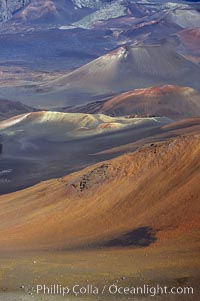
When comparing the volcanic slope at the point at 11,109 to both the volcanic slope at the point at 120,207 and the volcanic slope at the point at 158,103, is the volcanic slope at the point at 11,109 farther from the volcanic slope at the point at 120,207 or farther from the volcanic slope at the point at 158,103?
the volcanic slope at the point at 120,207

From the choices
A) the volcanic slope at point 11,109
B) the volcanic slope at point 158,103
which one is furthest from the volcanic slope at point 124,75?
the volcanic slope at point 158,103

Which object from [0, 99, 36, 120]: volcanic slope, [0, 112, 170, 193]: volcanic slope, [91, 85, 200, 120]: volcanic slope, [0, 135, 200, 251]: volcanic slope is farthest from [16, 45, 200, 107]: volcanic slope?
[0, 135, 200, 251]: volcanic slope

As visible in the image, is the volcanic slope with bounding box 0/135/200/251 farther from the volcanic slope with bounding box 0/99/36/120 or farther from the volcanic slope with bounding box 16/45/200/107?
the volcanic slope with bounding box 16/45/200/107

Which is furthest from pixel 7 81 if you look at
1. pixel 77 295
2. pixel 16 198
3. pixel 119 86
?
pixel 77 295

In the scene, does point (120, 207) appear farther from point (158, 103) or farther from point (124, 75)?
point (124, 75)

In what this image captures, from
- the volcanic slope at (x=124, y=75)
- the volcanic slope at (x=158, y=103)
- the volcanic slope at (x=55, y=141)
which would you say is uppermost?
the volcanic slope at (x=124, y=75)

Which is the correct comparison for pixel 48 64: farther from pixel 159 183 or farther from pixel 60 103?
pixel 159 183
